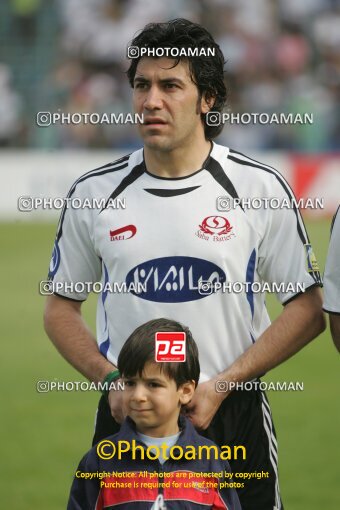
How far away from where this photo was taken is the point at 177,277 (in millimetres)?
3605

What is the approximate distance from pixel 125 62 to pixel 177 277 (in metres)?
14.7

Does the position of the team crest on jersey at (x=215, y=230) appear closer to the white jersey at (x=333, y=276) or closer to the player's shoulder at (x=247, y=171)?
the player's shoulder at (x=247, y=171)

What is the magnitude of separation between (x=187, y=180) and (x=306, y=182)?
14127mm

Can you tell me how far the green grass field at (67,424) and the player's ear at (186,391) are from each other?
2.43m

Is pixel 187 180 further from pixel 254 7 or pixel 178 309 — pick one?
pixel 254 7

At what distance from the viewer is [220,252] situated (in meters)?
3.62

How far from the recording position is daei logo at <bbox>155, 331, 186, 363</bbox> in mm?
3367

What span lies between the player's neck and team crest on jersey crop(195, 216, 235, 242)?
195 mm

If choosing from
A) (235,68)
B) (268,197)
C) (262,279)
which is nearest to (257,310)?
(262,279)

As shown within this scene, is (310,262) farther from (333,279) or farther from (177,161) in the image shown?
(177,161)

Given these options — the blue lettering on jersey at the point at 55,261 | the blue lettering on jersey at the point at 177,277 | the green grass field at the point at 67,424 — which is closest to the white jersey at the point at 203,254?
the blue lettering on jersey at the point at 177,277

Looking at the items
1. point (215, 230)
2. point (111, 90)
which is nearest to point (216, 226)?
point (215, 230)

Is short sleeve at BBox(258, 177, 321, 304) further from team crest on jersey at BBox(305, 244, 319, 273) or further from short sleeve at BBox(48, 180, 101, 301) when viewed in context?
short sleeve at BBox(48, 180, 101, 301)

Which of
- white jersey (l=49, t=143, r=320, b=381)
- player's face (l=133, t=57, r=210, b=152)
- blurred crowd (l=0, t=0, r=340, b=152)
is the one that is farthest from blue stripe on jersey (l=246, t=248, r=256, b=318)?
blurred crowd (l=0, t=0, r=340, b=152)
